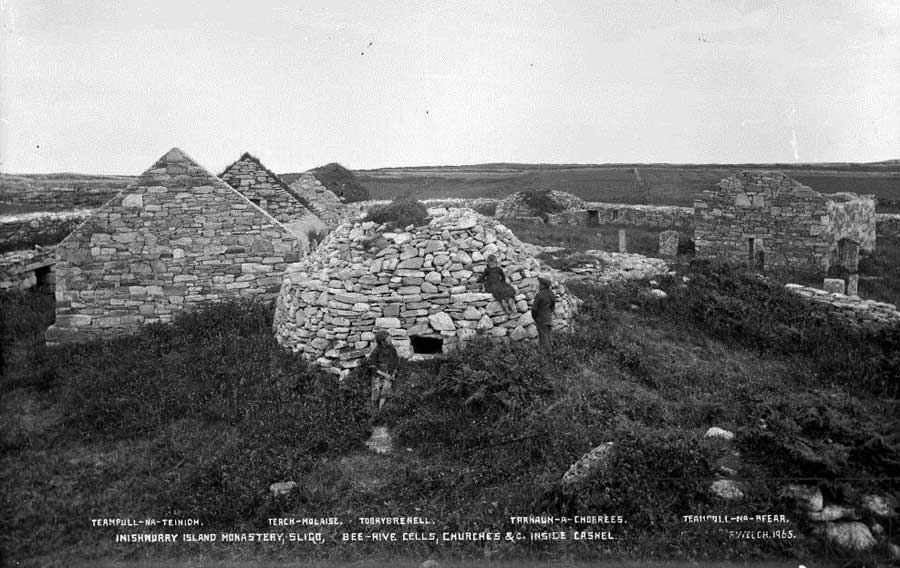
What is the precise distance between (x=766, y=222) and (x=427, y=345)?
14.3 meters

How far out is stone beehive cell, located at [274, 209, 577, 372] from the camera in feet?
29.2

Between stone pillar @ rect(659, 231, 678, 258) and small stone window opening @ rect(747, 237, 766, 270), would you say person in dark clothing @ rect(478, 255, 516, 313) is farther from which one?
stone pillar @ rect(659, 231, 678, 258)

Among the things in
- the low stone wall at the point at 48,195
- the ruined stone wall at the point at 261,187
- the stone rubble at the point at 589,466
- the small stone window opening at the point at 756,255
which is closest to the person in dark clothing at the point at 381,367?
the stone rubble at the point at 589,466

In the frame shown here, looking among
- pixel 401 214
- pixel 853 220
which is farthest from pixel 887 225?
pixel 401 214

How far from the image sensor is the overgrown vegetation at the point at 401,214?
9.72 meters

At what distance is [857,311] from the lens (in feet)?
35.2

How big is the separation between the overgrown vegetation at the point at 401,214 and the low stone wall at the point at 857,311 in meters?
8.63

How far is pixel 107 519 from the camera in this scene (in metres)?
6.21

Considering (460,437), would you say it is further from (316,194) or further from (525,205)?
(525,205)

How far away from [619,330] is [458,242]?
12.6 feet

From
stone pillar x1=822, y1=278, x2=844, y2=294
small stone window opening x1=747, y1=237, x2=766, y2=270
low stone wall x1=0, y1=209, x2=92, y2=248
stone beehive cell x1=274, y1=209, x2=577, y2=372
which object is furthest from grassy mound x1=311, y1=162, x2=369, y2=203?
stone pillar x1=822, y1=278, x2=844, y2=294

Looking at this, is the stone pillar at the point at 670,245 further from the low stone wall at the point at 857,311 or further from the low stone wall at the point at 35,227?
the low stone wall at the point at 35,227

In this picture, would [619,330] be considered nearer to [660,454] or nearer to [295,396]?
[660,454]

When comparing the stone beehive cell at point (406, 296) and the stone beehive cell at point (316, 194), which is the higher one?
the stone beehive cell at point (316, 194)
